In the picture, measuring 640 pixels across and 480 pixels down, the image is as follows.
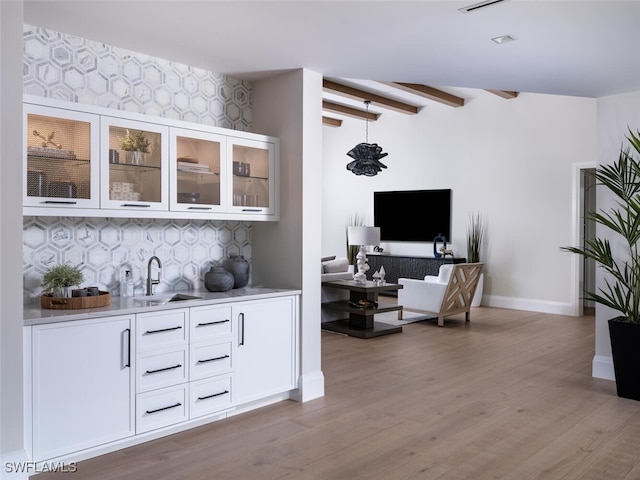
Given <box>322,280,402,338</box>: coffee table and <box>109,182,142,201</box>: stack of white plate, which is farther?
<box>322,280,402,338</box>: coffee table

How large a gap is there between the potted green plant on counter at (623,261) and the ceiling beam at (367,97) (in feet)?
13.5

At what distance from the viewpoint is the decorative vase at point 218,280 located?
3742 millimetres

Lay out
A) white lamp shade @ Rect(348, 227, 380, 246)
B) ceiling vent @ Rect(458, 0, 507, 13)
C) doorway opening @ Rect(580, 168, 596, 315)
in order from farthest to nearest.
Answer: doorway opening @ Rect(580, 168, 596, 315), white lamp shade @ Rect(348, 227, 380, 246), ceiling vent @ Rect(458, 0, 507, 13)

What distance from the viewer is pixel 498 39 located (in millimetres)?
3162

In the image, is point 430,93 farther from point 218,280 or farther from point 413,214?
point 218,280

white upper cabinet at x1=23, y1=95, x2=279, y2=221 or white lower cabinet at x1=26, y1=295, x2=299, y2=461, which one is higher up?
white upper cabinet at x1=23, y1=95, x2=279, y2=221

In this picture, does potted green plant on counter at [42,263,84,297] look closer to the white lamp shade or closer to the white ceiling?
the white ceiling

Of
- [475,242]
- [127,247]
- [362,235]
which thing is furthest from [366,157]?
[127,247]

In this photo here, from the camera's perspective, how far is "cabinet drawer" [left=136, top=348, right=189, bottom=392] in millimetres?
3035

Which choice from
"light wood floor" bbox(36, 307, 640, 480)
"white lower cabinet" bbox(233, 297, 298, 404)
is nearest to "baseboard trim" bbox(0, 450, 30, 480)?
"light wood floor" bbox(36, 307, 640, 480)

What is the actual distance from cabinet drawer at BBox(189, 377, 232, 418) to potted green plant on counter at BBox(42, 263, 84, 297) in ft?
3.11

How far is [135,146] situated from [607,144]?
3.85 metres

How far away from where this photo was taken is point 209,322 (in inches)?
133

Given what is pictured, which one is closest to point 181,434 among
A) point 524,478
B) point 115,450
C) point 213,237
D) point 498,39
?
point 115,450
